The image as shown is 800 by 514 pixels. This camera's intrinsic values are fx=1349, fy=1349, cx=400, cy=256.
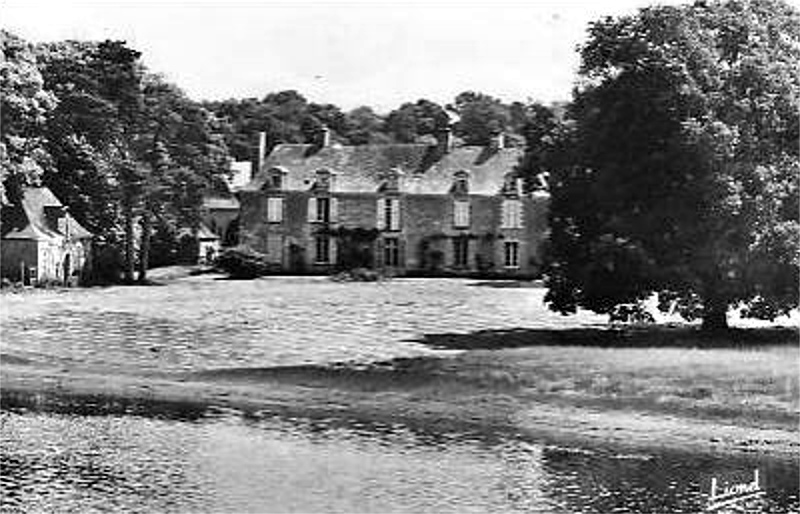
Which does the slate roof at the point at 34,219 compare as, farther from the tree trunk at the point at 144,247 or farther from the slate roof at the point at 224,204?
the slate roof at the point at 224,204

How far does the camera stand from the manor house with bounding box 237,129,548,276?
288 ft

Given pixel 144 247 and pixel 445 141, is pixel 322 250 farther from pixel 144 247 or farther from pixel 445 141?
pixel 144 247

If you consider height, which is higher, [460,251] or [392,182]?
[392,182]

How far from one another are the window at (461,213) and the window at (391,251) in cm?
418

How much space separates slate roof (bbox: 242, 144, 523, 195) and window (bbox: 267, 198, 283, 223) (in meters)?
1.17

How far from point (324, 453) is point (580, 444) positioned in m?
6.49

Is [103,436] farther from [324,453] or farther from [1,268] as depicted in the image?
[1,268]

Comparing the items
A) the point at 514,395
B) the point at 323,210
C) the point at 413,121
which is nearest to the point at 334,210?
the point at 323,210

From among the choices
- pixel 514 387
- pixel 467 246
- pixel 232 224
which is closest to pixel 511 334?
pixel 514 387

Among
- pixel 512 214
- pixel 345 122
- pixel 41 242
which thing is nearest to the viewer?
pixel 41 242

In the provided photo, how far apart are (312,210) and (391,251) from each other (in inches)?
235

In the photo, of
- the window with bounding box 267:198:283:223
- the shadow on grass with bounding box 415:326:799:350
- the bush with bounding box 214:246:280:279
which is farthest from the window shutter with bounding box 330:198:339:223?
the shadow on grass with bounding box 415:326:799:350

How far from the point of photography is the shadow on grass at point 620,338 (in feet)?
149

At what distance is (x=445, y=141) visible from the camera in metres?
91.9
